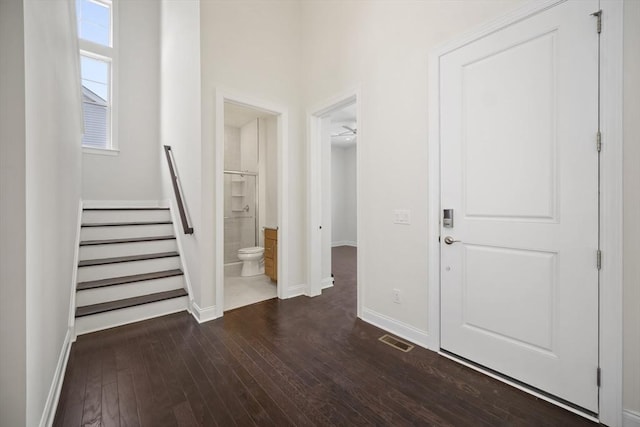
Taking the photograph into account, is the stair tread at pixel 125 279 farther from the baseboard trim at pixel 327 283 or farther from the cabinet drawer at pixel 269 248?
the baseboard trim at pixel 327 283

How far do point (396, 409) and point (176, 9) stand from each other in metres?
4.93

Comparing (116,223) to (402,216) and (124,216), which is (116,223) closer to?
(124,216)

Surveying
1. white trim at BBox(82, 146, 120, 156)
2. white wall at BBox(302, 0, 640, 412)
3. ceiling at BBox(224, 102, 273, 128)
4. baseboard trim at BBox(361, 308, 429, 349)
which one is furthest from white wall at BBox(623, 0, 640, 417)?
white trim at BBox(82, 146, 120, 156)

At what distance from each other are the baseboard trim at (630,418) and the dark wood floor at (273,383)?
18 cm

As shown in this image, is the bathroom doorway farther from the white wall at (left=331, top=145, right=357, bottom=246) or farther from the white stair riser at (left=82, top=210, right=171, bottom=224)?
the white wall at (left=331, top=145, right=357, bottom=246)

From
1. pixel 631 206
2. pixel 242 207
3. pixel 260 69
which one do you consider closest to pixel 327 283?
pixel 242 207

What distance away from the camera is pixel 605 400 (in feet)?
4.44

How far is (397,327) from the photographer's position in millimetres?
2334

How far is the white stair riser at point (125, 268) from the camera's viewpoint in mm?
2750

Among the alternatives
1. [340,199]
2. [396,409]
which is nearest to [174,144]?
[396,409]

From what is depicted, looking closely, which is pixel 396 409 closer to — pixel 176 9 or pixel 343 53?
pixel 343 53

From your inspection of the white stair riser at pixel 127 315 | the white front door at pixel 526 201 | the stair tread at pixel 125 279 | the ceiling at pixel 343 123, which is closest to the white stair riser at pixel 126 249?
the stair tread at pixel 125 279

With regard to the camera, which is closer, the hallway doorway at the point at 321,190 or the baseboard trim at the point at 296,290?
the hallway doorway at the point at 321,190

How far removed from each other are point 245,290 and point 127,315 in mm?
1348
